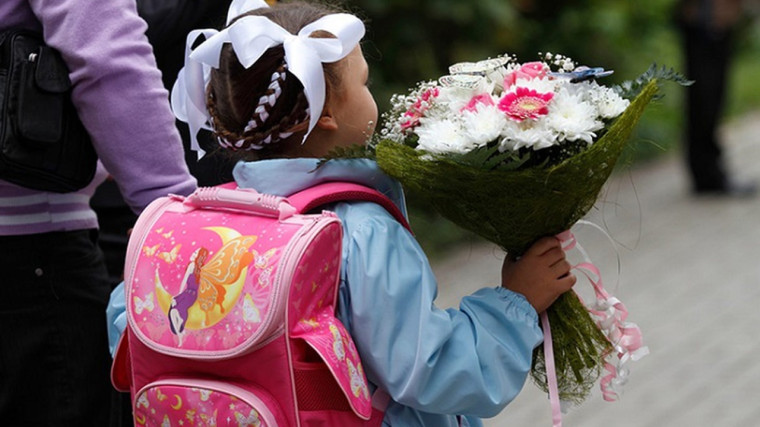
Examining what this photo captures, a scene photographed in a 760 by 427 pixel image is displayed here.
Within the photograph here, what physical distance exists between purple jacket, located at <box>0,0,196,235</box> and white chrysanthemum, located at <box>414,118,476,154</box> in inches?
26.9

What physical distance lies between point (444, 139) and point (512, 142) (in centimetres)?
12

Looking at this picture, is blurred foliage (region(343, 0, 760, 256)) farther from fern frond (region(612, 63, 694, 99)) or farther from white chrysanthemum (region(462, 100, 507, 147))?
white chrysanthemum (region(462, 100, 507, 147))

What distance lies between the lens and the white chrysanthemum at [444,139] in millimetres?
2127

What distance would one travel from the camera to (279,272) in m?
2.05

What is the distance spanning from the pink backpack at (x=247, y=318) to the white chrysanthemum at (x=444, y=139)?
0.55 feet

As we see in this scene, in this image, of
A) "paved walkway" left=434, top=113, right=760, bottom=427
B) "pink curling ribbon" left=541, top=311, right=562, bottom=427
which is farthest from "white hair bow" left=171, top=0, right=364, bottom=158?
"paved walkway" left=434, top=113, right=760, bottom=427

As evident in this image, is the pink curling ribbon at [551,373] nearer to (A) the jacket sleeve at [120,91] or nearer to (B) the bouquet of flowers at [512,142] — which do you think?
(B) the bouquet of flowers at [512,142]

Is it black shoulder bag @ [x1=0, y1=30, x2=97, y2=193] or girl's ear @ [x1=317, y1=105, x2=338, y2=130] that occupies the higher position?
girl's ear @ [x1=317, y1=105, x2=338, y2=130]

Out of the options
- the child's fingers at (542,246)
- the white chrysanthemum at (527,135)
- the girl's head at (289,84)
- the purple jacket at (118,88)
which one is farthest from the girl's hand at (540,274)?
the purple jacket at (118,88)

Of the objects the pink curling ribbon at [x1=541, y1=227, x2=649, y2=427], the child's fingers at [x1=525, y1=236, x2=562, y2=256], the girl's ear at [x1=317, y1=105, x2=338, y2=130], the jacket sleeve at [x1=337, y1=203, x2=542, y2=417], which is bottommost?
the pink curling ribbon at [x1=541, y1=227, x2=649, y2=427]

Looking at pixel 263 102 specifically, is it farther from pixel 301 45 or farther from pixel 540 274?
pixel 540 274

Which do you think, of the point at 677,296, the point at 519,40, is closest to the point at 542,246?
the point at 677,296

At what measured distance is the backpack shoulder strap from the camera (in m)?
2.25

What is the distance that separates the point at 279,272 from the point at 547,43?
7.41 meters
